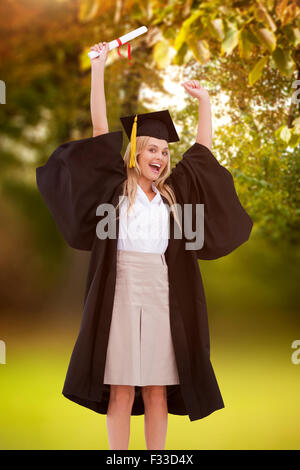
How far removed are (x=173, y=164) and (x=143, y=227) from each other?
124 centimetres

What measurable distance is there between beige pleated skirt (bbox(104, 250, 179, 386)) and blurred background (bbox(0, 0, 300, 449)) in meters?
0.71

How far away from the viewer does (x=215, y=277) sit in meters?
3.62

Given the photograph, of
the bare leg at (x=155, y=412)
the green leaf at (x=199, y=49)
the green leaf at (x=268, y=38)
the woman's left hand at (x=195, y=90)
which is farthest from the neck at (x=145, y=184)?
the green leaf at (x=268, y=38)

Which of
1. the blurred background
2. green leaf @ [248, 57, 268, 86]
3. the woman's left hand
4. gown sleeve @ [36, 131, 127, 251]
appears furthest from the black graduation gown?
green leaf @ [248, 57, 268, 86]

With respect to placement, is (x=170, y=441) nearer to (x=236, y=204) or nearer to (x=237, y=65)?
(x=236, y=204)

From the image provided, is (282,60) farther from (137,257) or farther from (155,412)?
(155,412)

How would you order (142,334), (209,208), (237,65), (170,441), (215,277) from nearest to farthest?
1. (142,334)
2. (209,208)
3. (170,441)
4. (237,65)
5. (215,277)

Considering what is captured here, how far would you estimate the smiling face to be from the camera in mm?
1911

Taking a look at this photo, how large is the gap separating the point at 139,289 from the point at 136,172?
1.29 ft

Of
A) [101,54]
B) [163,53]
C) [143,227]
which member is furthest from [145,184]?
[163,53]

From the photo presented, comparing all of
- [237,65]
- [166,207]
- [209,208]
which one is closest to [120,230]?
[166,207]

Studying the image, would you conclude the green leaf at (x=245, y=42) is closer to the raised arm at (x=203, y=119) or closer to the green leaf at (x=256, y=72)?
the green leaf at (x=256, y=72)

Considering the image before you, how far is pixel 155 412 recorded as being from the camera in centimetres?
187

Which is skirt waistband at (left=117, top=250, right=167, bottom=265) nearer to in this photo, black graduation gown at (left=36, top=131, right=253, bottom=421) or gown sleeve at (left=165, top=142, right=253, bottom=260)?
black graduation gown at (left=36, top=131, right=253, bottom=421)
